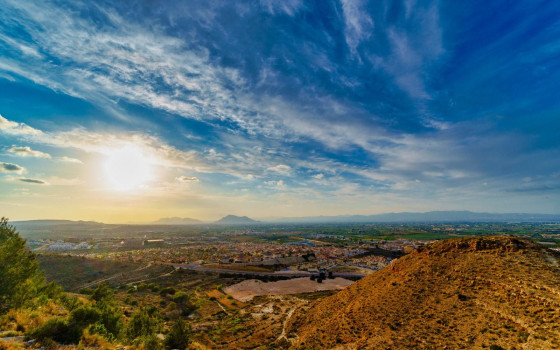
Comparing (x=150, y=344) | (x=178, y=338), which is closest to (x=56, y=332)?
(x=150, y=344)

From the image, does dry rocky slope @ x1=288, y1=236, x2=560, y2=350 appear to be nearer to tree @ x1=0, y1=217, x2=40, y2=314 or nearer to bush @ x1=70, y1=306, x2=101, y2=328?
bush @ x1=70, y1=306, x2=101, y2=328

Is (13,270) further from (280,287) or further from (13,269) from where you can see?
(280,287)

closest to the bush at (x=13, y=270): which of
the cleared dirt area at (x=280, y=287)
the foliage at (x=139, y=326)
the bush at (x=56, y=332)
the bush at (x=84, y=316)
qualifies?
the bush at (x=84, y=316)

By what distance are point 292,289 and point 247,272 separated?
2602 centimetres

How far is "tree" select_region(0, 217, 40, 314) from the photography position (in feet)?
55.3

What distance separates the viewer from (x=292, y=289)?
5603cm

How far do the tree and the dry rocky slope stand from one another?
2300 cm

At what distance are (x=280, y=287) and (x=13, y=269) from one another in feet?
163

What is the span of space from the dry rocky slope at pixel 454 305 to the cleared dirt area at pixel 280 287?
25.9 metres

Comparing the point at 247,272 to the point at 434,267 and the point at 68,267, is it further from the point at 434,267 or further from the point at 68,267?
the point at 434,267

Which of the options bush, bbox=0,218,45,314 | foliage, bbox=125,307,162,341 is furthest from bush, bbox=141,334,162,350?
bush, bbox=0,218,45,314

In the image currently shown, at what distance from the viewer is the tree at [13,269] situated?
16844 millimetres

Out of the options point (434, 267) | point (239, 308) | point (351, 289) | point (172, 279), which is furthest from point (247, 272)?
point (434, 267)

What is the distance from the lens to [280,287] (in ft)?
190
